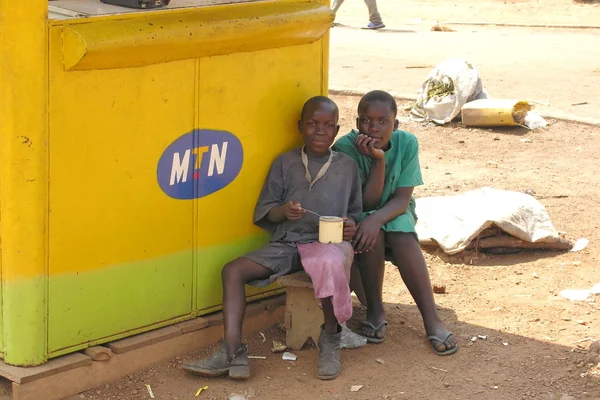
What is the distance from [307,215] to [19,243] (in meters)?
1.26

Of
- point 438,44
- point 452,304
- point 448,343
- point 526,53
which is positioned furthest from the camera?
point 438,44

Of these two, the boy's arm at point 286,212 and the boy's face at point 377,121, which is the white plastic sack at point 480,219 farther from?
the boy's arm at point 286,212

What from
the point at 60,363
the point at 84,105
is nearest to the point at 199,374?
the point at 60,363

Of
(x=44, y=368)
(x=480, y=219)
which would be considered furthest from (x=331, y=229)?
(x=480, y=219)

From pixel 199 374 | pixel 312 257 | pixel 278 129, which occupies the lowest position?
pixel 199 374

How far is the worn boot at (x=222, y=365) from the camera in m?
4.03

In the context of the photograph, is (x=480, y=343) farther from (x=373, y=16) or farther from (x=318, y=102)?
(x=373, y=16)

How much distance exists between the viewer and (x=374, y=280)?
4.50m

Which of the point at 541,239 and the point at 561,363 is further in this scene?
the point at 541,239

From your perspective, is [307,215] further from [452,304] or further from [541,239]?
[541,239]

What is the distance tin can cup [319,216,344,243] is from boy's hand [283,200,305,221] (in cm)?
9

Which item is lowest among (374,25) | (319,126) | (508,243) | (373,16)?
(508,243)

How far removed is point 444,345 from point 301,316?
2.11 ft

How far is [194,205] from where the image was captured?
4172mm
